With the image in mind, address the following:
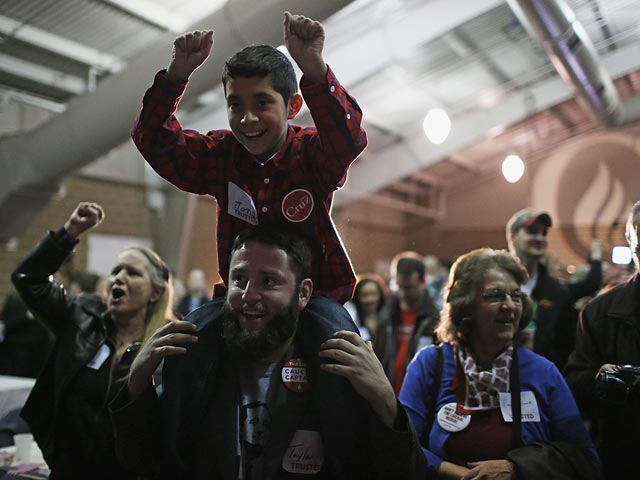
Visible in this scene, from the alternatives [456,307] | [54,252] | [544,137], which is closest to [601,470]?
[456,307]

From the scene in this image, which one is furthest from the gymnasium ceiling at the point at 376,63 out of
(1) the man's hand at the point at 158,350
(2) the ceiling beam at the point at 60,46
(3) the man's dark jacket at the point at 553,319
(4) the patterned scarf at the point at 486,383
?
(3) the man's dark jacket at the point at 553,319

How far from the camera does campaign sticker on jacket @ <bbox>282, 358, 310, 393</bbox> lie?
4.03 feet

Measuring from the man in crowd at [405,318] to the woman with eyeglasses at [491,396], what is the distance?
0.63m

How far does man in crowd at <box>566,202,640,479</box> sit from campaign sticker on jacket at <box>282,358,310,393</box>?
752 millimetres

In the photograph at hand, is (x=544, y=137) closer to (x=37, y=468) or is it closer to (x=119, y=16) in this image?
(x=119, y=16)

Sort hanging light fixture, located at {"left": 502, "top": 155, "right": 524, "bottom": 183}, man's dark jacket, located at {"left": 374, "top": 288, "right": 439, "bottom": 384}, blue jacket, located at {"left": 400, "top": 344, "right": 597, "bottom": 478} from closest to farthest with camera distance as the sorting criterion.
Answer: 1. blue jacket, located at {"left": 400, "top": 344, "right": 597, "bottom": 478}
2. man's dark jacket, located at {"left": 374, "top": 288, "right": 439, "bottom": 384}
3. hanging light fixture, located at {"left": 502, "top": 155, "right": 524, "bottom": 183}

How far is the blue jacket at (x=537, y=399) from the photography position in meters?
1.49

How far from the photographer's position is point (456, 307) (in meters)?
1.69

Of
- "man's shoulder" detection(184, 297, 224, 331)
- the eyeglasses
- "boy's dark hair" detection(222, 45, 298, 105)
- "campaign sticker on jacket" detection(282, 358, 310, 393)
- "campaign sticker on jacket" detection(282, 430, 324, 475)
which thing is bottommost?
"campaign sticker on jacket" detection(282, 430, 324, 475)

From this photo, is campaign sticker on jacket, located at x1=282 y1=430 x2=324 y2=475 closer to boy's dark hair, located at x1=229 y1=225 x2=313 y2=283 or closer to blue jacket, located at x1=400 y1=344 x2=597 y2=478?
boy's dark hair, located at x1=229 y1=225 x2=313 y2=283

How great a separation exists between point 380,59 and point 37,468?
3.18 meters

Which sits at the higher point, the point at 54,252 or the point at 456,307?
the point at 54,252

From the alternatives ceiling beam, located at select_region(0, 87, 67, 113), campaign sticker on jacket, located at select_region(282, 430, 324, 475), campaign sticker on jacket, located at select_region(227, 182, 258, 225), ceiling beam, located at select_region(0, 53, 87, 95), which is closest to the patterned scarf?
campaign sticker on jacket, located at select_region(282, 430, 324, 475)

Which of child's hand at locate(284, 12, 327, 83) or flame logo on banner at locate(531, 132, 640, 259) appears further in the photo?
flame logo on banner at locate(531, 132, 640, 259)
